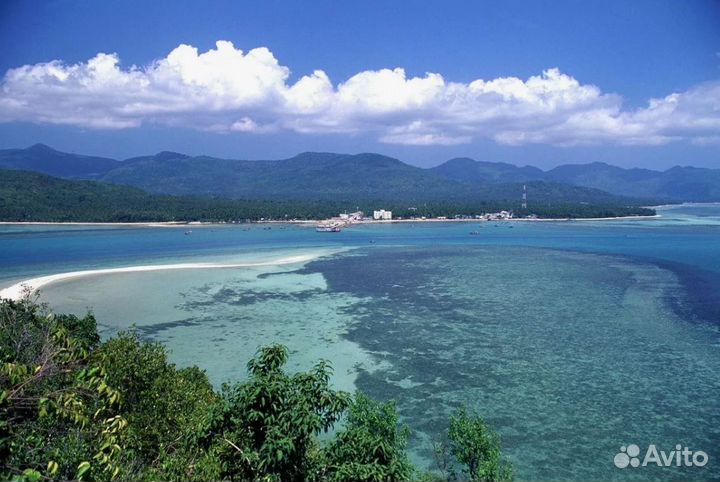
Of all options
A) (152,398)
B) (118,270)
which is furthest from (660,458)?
(118,270)

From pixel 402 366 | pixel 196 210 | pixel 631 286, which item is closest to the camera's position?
pixel 402 366

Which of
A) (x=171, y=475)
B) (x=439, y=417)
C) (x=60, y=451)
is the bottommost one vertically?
(x=439, y=417)

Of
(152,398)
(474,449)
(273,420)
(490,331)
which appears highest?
(273,420)

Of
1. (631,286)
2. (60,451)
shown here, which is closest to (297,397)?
(60,451)

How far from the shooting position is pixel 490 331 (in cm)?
1745

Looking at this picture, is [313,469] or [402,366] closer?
[313,469]

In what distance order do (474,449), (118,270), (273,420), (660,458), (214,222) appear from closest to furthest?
(273,420) < (474,449) < (660,458) < (118,270) < (214,222)

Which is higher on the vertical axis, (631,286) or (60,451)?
(60,451)

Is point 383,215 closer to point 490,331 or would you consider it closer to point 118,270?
point 118,270

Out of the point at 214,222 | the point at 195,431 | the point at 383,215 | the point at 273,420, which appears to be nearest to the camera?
the point at 273,420

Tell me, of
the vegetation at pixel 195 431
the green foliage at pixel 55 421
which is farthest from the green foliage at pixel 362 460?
the green foliage at pixel 55 421

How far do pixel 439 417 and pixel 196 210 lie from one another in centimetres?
8327

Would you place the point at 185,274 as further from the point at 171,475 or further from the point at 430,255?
the point at 171,475

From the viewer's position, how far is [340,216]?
92.2 meters
